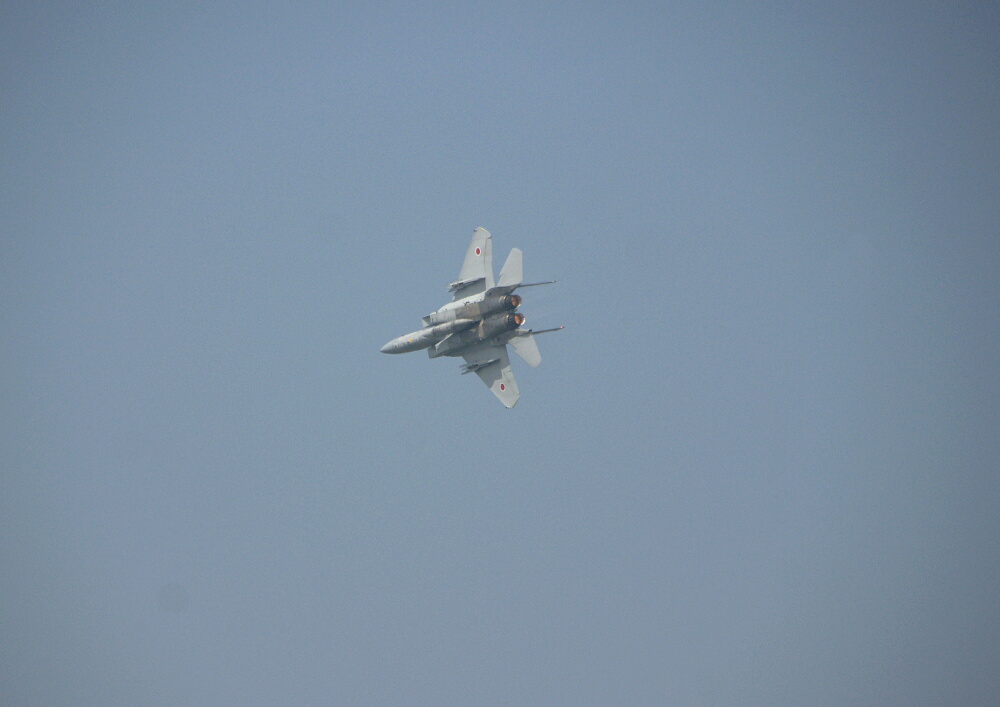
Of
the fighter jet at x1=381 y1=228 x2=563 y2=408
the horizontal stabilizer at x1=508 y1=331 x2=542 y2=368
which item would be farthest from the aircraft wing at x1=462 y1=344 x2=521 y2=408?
the horizontal stabilizer at x1=508 y1=331 x2=542 y2=368

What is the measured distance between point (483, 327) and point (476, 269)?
4.48 meters

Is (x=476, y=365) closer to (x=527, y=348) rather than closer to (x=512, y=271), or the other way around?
(x=527, y=348)

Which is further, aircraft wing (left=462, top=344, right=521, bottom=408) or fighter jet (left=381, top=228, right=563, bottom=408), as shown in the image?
aircraft wing (left=462, top=344, right=521, bottom=408)

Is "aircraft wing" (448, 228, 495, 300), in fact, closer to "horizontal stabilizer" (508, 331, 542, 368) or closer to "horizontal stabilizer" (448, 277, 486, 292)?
"horizontal stabilizer" (448, 277, 486, 292)

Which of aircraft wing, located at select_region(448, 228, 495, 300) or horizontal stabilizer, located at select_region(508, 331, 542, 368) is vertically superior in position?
aircraft wing, located at select_region(448, 228, 495, 300)

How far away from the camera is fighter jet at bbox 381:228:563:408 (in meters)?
49.5

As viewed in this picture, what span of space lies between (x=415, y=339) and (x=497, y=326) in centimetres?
508

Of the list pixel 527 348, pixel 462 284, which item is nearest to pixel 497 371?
pixel 527 348

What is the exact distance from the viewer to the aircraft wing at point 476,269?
5234cm

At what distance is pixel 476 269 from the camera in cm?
5325

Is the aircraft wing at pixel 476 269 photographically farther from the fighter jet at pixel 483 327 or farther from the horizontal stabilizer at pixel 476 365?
the horizontal stabilizer at pixel 476 365

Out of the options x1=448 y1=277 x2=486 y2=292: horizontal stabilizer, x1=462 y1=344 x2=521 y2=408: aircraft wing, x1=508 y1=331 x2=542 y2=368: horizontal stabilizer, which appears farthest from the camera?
x1=448 y1=277 x2=486 y2=292: horizontal stabilizer

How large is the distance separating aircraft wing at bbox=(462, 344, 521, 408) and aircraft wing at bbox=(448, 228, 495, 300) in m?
3.11

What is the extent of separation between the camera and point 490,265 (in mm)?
53188
